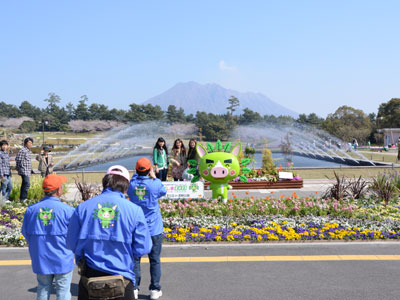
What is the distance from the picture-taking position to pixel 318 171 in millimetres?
20453

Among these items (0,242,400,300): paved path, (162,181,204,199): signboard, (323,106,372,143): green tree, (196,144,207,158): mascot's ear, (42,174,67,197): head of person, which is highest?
(323,106,372,143): green tree

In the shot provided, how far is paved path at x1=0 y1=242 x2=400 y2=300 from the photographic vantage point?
553cm

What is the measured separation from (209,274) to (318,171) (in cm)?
1542

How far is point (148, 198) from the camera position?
5.27 meters

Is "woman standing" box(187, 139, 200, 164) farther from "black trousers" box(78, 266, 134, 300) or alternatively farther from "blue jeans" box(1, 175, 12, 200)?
"black trousers" box(78, 266, 134, 300)

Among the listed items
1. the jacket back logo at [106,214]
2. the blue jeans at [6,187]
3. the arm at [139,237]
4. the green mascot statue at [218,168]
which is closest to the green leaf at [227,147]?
the green mascot statue at [218,168]

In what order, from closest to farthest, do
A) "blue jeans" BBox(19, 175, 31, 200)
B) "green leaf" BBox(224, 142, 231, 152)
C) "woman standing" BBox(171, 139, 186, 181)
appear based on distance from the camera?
"green leaf" BBox(224, 142, 231, 152)
"blue jeans" BBox(19, 175, 31, 200)
"woman standing" BBox(171, 139, 186, 181)

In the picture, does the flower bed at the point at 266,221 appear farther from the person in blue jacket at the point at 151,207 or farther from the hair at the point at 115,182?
the hair at the point at 115,182

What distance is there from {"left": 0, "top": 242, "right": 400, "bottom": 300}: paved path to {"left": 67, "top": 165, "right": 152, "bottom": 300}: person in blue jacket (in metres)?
2.31

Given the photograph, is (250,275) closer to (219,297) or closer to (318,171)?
(219,297)

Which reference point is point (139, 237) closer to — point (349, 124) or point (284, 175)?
point (284, 175)

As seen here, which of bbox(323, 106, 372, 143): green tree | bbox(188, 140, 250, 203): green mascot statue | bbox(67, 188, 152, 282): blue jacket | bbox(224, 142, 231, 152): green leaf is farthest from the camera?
bbox(323, 106, 372, 143): green tree

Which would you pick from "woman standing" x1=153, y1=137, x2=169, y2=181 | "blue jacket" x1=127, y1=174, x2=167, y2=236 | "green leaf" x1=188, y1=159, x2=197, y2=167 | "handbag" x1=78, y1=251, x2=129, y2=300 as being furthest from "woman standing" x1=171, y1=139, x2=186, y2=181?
"handbag" x1=78, y1=251, x2=129, y2=300

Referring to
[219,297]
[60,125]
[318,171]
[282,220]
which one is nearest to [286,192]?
[282,220]
